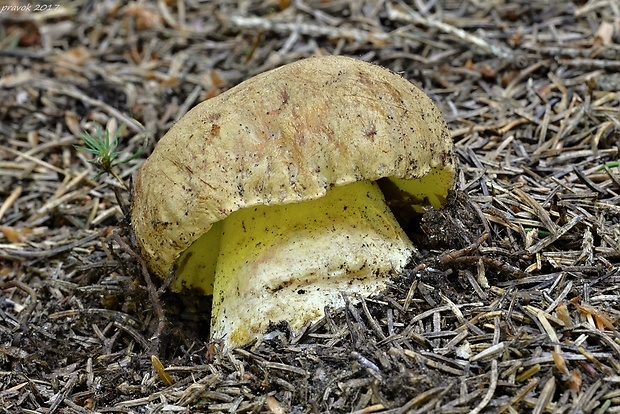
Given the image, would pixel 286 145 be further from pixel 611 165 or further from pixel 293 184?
pixel 611 165

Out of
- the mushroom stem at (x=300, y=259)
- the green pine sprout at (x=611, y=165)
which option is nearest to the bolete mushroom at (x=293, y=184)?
the mushroom stem at (x=300, y=259)

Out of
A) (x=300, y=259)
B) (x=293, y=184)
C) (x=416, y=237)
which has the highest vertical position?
(x=293, y=184)

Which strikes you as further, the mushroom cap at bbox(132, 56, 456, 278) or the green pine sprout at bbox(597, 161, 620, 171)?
the green pine sprout at bbox(597, 161, 620, 171)

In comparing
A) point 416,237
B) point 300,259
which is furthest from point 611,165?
point 300,259

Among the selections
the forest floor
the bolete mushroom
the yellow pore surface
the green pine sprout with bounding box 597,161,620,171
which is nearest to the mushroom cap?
the bolete mushroom

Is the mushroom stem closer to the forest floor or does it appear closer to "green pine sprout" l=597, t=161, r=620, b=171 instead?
the forest floor

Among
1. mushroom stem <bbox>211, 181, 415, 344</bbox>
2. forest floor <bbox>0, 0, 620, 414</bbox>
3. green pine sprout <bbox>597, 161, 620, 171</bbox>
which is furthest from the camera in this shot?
green pine sprout <bbox>597, 161, 620, 171</bbox>
